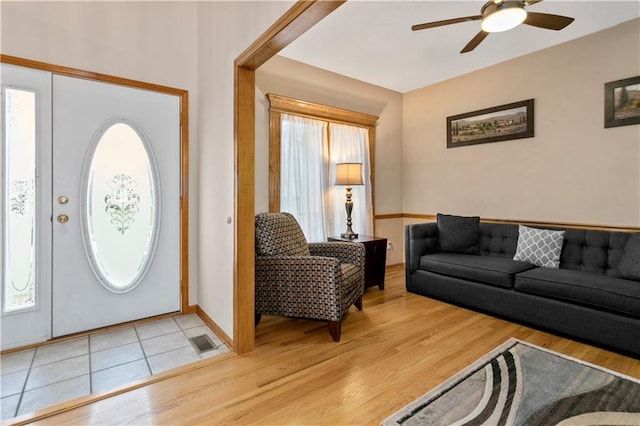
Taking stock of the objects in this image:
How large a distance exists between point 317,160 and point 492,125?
2178 mm

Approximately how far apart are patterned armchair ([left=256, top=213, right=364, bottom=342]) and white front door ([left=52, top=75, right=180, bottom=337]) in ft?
3.17

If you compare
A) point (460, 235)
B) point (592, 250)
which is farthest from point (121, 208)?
point (592, 250)

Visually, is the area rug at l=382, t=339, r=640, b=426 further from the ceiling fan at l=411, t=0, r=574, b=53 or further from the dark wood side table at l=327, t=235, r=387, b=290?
the ceiling fan at l=411, t=0, r=574, b=53

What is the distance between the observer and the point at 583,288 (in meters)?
2.43

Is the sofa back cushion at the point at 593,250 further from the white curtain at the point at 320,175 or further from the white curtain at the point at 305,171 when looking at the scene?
the white curtain at the point at 305,171

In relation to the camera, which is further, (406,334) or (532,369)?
(406,334)

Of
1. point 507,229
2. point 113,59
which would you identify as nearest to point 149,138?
point 113,59

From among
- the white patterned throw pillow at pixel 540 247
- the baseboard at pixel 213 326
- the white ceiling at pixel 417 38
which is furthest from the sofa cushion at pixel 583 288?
the baseboard at pixel 213 326

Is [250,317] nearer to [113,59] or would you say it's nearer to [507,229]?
[113,59]

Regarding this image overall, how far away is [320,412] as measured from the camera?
5.44 feet

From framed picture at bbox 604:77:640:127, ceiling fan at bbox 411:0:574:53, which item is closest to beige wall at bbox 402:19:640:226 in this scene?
framed picture at bbox 604:77:640:127

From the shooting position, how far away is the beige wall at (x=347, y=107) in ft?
11.5

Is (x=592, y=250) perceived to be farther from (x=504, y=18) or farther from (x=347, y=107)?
(x=347, y=107)

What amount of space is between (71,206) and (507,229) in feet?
13.6
